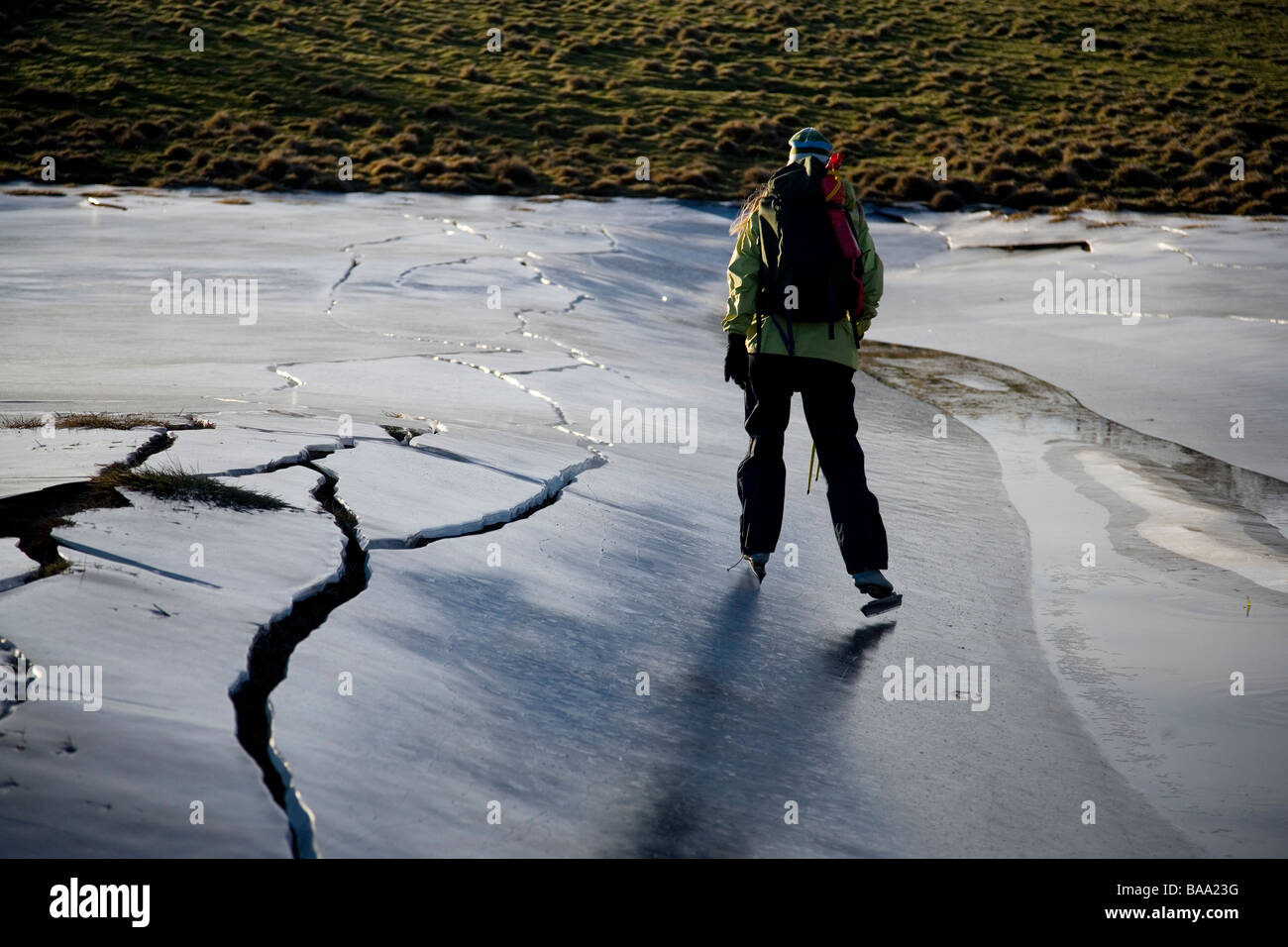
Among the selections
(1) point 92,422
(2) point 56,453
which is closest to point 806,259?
(2) point 56,453

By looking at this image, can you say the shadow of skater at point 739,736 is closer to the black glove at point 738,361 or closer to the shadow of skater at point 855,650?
the shadow of skater at point 855,650

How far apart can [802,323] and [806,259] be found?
0.24 metres

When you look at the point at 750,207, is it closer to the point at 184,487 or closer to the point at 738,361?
the point at 738,361

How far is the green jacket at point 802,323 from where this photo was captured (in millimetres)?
4219

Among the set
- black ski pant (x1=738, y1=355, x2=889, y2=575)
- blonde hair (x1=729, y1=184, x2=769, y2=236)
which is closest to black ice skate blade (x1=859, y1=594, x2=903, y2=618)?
black ski pant (x1=738, y1=355, x2=889, y2=575)

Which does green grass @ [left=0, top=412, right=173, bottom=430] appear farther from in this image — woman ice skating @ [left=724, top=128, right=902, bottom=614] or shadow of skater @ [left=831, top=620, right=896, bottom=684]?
shadow of skater @ [left=831, top=620, right=896, bottom=684]

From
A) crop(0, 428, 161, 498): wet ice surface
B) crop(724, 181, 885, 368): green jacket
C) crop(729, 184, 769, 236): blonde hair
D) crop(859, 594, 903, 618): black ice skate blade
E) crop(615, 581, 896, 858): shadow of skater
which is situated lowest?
crop(615, 581, 896, 858): shadow of skater

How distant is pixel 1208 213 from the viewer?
21.0 m

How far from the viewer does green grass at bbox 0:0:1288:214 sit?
2428cm

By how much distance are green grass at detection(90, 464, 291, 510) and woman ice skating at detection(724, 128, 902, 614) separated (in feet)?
6.22

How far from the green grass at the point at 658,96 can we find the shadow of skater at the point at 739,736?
19.3m

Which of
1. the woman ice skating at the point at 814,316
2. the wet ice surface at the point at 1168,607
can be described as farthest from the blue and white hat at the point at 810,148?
the wet ice surface at the point at 1168,607
